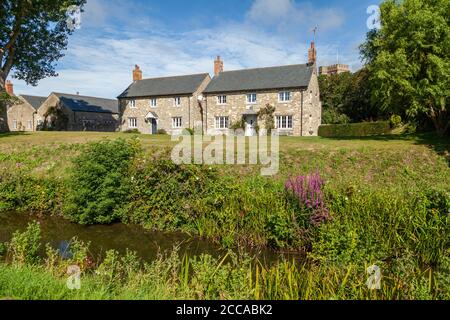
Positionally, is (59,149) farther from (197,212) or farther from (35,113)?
(35,113)

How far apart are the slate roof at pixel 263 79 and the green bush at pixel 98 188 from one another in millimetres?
24073

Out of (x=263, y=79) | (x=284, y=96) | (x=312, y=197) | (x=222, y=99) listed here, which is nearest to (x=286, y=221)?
(x=312, y=197)

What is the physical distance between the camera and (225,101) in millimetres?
34969

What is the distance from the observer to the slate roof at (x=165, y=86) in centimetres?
3726

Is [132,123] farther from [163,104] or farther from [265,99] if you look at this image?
[265,99]

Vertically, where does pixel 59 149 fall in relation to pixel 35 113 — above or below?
below

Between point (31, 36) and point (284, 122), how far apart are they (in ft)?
71.4

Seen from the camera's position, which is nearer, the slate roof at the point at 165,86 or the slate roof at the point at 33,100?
the slate roof at the point at 165,86

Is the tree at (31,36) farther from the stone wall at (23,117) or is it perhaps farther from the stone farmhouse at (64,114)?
the stone wall at (23,117)

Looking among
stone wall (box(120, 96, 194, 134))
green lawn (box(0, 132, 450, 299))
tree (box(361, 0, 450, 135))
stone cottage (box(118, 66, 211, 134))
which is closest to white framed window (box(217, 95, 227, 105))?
stone cottage (box(118, 66, 211, 134))

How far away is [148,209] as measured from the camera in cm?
979

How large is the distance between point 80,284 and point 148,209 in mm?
5671

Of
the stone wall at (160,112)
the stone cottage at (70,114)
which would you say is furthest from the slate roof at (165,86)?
the stone cottage at (70,114)
